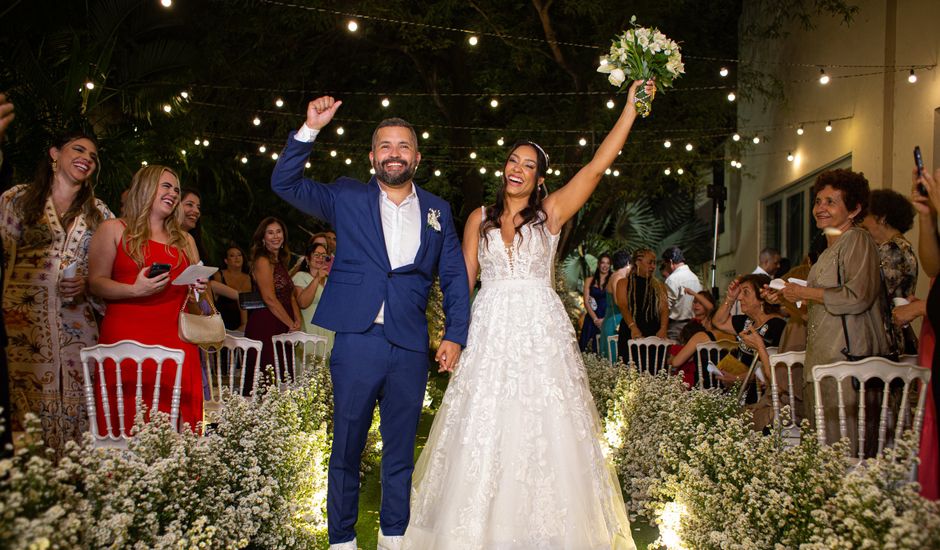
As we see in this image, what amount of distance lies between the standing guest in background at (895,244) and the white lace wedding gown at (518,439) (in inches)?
85.6

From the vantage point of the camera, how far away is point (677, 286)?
33.4ft

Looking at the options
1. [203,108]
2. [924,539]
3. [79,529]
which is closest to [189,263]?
[79,529]

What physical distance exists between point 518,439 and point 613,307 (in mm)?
7780

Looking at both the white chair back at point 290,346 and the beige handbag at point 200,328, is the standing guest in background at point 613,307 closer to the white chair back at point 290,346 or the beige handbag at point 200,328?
the white chair back at point 290,346

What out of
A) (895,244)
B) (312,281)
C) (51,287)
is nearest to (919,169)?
(895,244)

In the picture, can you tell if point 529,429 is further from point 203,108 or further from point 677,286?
point 203,108

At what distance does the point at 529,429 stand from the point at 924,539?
2194mm

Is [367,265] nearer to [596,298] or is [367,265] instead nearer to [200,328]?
[200,328]

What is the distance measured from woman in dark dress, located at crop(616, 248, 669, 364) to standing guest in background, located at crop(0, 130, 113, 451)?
627cm

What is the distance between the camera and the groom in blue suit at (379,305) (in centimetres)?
414

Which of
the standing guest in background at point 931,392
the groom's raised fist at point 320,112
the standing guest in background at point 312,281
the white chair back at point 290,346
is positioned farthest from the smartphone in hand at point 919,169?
the standing guest in background at point 312,281

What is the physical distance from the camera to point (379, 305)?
13.7 feet

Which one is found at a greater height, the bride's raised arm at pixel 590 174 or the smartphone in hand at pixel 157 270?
Answer: the bride's raised arm at pixel 590 174

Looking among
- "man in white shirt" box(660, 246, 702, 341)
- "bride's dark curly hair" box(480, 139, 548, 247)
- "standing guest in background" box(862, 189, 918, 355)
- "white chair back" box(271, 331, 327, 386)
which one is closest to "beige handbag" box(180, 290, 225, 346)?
"bride's dark curly hair" box(480, 139, 548, 247)
